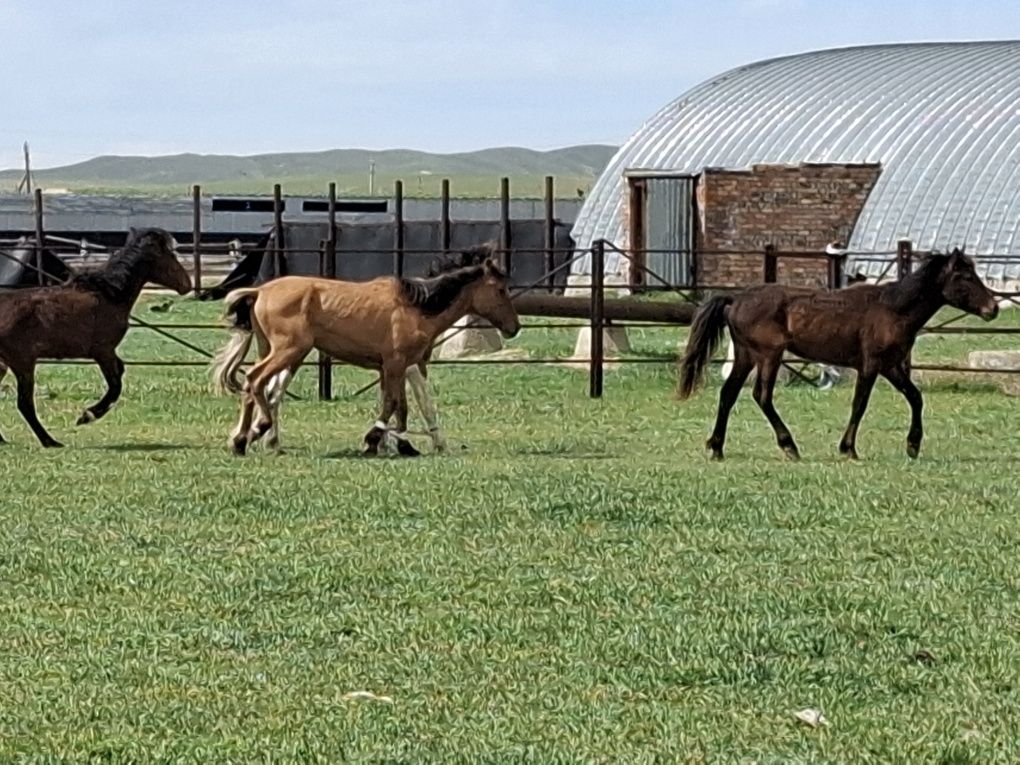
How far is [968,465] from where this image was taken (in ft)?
48.2

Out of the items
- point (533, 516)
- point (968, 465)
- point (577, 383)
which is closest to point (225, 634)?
point (533, 516)

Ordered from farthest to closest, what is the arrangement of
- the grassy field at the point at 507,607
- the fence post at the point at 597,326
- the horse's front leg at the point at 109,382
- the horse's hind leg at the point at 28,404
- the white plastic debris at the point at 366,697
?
the fence post at the point at 597,326
the horse's front leg at the point at 109,382
the horse's hind leg at the point at 28,404
the white plastic debris at the point at 366,697
the grassy field at the point at 507,607

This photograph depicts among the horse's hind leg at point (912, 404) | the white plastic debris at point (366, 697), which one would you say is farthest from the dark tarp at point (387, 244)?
the white plastic debris at point (366, 697)

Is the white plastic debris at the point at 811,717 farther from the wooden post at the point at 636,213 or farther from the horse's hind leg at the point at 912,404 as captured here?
the wooden post at the point at 636,213

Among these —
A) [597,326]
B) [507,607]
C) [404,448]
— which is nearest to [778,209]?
[597,326]

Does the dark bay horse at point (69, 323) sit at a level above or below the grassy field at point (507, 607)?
above

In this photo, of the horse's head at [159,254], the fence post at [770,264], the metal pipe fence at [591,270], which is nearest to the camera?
the horse's head at [159,254]

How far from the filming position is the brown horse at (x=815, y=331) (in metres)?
15.4

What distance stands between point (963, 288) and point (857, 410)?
130 centimetres

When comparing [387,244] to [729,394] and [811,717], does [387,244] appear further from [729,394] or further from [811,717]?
[811,717]

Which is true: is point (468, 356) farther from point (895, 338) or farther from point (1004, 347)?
point (895, 338)

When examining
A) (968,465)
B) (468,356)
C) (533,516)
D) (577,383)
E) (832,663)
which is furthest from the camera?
(468,356)

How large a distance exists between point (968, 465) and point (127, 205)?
7438cm

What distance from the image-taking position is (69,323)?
15.8 m
